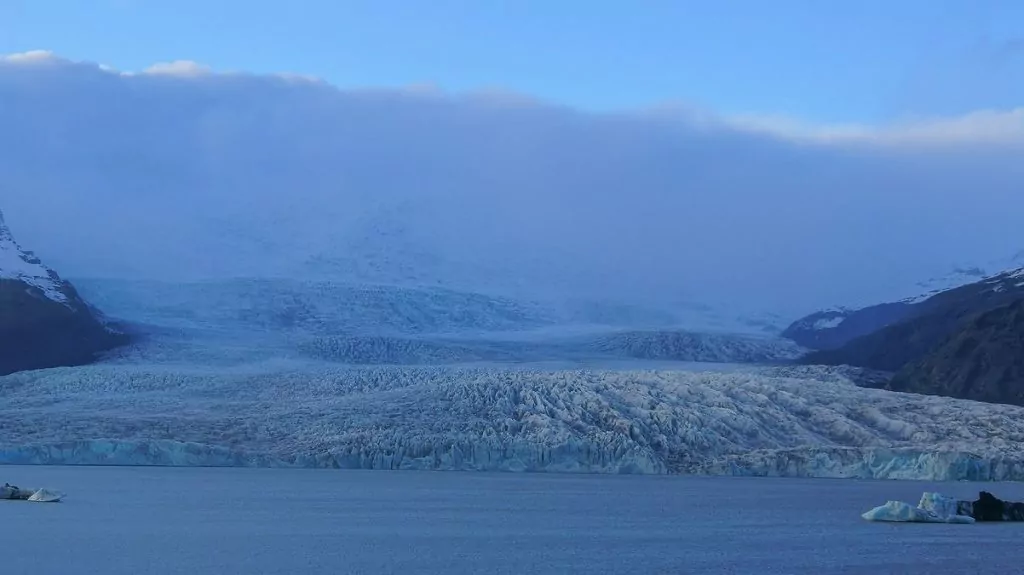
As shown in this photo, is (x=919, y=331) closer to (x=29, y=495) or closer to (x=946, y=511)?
(x=946, y=511)

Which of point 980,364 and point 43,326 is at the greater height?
point 43,326

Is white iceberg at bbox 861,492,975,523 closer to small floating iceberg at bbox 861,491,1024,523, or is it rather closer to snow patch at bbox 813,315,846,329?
small floating iceberg at bbox 861,491,1024,523

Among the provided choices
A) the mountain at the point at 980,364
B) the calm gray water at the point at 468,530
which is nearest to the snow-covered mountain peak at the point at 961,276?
the mountain at the point at 980,364

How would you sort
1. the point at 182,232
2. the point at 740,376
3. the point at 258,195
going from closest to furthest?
the point at 740,376 → the point at 182,232 → the point at 258,195

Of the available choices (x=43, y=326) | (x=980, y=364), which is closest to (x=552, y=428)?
(x=980, y=364)

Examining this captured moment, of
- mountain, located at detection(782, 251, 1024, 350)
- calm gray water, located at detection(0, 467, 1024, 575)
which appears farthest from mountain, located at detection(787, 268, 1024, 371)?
calm gray water, located at detection(0, 467, 1024, 575)

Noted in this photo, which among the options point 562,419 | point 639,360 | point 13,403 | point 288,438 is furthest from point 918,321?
point 13,403

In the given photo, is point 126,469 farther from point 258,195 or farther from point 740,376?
point 258,195
